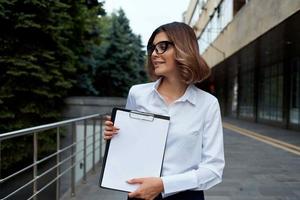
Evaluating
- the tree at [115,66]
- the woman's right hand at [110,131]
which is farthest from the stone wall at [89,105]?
the woman's right hand at [110,131]

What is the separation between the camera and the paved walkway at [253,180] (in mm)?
5801

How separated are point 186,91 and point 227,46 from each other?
1905 cm

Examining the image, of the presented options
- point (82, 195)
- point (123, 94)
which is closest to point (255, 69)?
point (123, 94)

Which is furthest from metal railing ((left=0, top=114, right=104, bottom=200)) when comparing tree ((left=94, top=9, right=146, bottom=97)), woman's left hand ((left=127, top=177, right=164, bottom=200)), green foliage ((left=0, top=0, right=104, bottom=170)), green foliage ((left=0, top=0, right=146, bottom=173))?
tree ((left=94, top=9, right=146, bottom=97))

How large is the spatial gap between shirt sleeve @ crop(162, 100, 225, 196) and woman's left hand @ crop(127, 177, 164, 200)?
0.8 inches

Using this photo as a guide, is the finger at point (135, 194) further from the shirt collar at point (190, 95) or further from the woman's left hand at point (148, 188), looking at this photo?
the shirt collar at point (190, 95)

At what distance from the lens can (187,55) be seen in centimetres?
169

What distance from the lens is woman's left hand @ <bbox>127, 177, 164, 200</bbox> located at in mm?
1551

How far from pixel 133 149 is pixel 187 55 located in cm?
40

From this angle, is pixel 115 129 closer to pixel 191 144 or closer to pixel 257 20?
pixel 191 144

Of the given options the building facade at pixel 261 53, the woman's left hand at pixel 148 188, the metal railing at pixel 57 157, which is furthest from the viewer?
the building facade at pixel 261 53

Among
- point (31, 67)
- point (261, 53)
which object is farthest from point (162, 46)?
point (261, 53)

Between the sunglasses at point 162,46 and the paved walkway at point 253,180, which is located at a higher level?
the sunglasses at point 162,46

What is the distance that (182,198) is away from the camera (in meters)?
1.68
